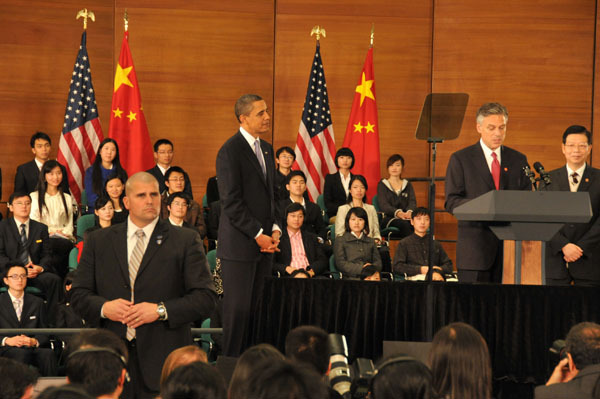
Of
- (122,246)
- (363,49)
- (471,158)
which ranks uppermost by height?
(363,49)

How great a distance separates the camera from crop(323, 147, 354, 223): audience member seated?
329 inches

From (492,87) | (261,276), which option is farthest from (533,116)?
(261,276)

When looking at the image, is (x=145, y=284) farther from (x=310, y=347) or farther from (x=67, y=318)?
(x=67, y=318)

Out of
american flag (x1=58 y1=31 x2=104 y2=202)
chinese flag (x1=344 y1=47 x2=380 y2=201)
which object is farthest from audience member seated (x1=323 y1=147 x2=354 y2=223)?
american flag (x1=58 y1=31 x2=104 y2=202)

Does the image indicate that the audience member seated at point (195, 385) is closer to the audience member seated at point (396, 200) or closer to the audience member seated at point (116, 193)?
the audience member seated at point (116, 193)

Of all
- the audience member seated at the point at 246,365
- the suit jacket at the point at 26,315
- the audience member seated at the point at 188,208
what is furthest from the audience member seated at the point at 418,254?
the audience member seated at the point at 246,365

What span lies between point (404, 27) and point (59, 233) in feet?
15.9

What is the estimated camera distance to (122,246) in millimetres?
3510

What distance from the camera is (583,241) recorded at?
187 inches

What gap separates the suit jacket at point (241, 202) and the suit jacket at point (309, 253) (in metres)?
2.54

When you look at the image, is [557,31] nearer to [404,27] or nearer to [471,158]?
[404,27]

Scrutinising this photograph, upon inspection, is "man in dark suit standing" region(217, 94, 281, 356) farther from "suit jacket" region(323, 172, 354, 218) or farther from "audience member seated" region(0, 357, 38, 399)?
"suit jacket" region(323, 172, 354, 218)

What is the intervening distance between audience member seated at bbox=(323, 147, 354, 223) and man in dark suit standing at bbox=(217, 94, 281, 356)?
3.80 metres

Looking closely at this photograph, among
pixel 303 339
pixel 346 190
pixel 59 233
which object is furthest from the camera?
pixel 346 190
